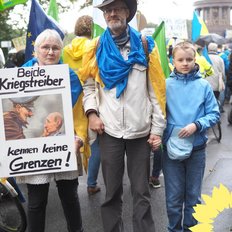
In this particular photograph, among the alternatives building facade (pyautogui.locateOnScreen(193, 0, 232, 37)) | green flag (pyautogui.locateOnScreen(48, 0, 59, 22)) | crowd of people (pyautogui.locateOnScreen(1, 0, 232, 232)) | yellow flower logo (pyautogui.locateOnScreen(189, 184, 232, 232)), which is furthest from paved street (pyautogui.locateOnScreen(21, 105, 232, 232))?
building facade (pyautogui.locateOnScreen(193, 0, 232, 37))

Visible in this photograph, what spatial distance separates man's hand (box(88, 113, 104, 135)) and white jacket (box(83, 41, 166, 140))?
3cm

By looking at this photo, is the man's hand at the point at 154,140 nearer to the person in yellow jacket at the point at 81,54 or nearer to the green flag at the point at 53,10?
the person in yellow jacket at the point at 81,54

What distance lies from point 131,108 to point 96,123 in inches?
10.5

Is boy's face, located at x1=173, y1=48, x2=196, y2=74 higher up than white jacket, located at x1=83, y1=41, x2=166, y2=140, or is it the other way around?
boy's face, located at x1=173, y1=48, x2=196, y2=74

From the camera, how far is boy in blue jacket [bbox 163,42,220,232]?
2.80 m

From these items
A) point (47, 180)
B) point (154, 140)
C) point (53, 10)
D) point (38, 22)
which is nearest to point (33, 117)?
point (47, 180)

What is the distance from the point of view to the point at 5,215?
362 cm

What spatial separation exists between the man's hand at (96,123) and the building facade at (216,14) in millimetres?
67426

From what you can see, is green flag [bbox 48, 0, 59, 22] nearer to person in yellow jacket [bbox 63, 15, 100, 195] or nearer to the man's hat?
person in yellow jacket [bbox 63, 15, 100, 195]

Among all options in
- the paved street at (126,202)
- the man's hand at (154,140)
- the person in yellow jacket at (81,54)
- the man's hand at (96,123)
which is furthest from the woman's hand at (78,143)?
the person in yellow jacket at (81,54)

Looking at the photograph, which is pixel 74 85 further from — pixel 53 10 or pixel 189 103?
pixel 53 10

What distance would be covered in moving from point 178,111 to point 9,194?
1.66m

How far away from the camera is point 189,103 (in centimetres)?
281

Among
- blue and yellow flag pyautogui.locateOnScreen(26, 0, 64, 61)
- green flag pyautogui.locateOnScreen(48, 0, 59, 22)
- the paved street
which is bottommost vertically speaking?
the paved street
